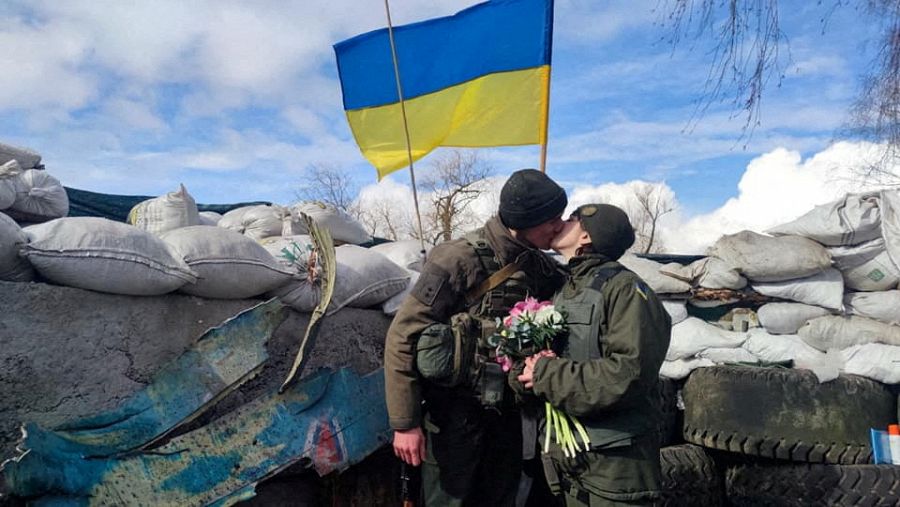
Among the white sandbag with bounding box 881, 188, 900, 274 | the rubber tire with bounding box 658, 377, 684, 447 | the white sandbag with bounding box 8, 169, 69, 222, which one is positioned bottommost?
the rubber tire with bounding box 658, 377, 684, 447

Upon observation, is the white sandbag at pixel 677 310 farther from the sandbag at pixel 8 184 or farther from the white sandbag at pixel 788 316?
the sandbag at pixel 8 184

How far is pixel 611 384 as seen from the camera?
2.15 metres

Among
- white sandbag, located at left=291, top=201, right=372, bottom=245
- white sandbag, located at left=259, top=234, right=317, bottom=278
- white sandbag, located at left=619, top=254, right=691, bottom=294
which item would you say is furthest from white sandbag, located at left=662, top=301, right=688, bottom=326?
white sandbag, located at left=259, top=234, right=317, bottom=278

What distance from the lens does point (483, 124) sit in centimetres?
377

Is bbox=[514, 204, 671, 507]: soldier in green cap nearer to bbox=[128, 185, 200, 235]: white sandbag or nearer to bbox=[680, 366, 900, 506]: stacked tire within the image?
bbox=[680, 366, 900, 506]: stacked tire

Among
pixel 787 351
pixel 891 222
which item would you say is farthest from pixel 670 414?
pixel 891 222

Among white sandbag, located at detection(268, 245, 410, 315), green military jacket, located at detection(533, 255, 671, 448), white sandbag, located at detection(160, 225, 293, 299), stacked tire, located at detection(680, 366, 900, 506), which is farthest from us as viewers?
stacked tire, located at detection(680, 366, 900, 506)

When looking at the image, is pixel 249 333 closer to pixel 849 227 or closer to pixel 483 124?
pixel 483 124

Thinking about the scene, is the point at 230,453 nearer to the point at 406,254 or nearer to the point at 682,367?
the point at 406,254

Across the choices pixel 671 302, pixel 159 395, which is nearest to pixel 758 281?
pixel 671 302

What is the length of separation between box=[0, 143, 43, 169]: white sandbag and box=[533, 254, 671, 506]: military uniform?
2.88 metres

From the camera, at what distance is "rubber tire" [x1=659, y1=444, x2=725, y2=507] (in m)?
3.39

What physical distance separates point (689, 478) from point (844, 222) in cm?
200

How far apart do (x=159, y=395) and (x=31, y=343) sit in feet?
1.42
